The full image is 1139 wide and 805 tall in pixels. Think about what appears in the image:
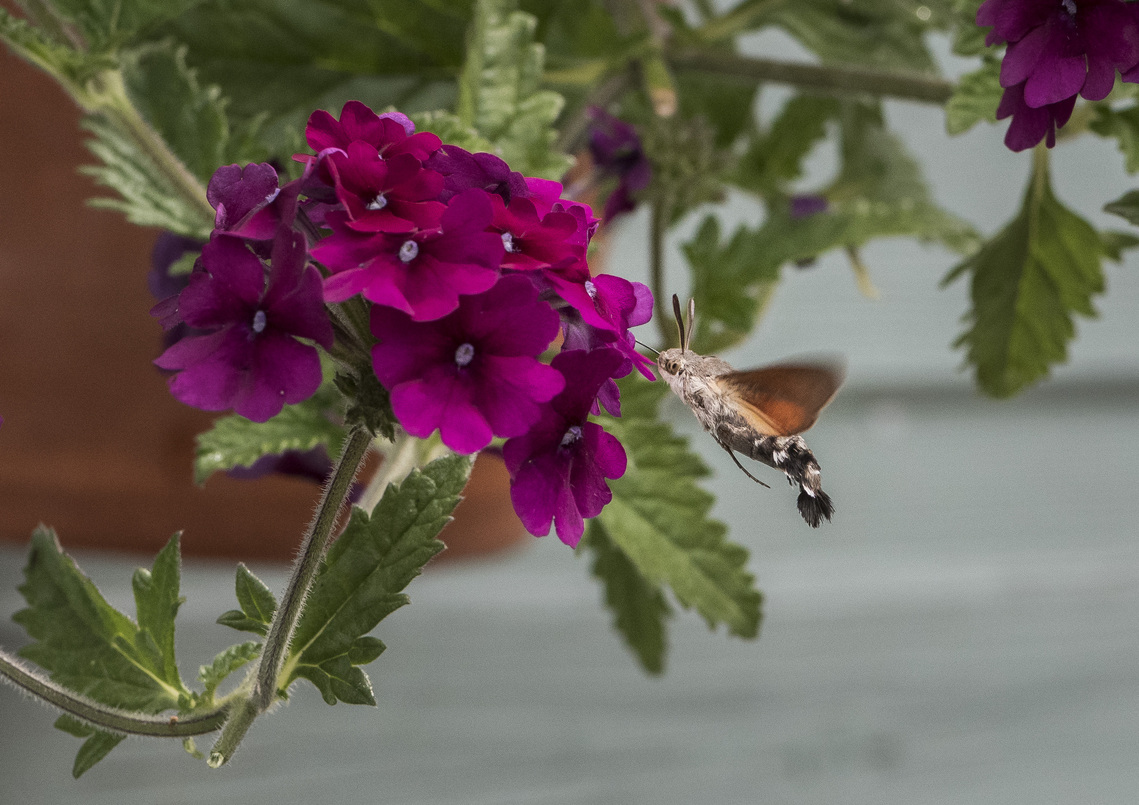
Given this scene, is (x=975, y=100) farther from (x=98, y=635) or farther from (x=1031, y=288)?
(x=98, y=635)

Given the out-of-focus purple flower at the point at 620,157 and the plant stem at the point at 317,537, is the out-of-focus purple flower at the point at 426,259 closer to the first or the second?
the plant stem at the point at 317,537

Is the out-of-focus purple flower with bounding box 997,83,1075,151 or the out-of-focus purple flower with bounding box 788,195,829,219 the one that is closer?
the out-of-focus purple flower with bounding box 997,83,1075,151

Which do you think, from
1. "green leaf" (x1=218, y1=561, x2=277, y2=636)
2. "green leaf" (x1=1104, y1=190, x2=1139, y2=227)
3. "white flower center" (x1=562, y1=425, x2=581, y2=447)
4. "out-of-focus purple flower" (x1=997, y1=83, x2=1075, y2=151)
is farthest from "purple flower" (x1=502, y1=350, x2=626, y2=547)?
Answer: "green leaf" (x1=1104, y1=190, x2=1139, y2=227)

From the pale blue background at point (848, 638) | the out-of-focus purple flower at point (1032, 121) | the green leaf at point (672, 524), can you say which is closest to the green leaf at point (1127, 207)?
the out-of-focus purple flower at point (1032, 121)

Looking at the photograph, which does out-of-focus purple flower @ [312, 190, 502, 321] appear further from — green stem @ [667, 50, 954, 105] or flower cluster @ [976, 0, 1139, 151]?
green stem @ [667, 50, 954, 105]

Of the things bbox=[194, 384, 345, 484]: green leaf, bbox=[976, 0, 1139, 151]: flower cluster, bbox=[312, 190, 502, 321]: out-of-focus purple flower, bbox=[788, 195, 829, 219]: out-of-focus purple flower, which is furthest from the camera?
bbox=[788, 195, 829, 219]: out-of-focus purple flower

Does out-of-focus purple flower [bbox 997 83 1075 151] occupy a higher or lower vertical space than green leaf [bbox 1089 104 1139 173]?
higher
